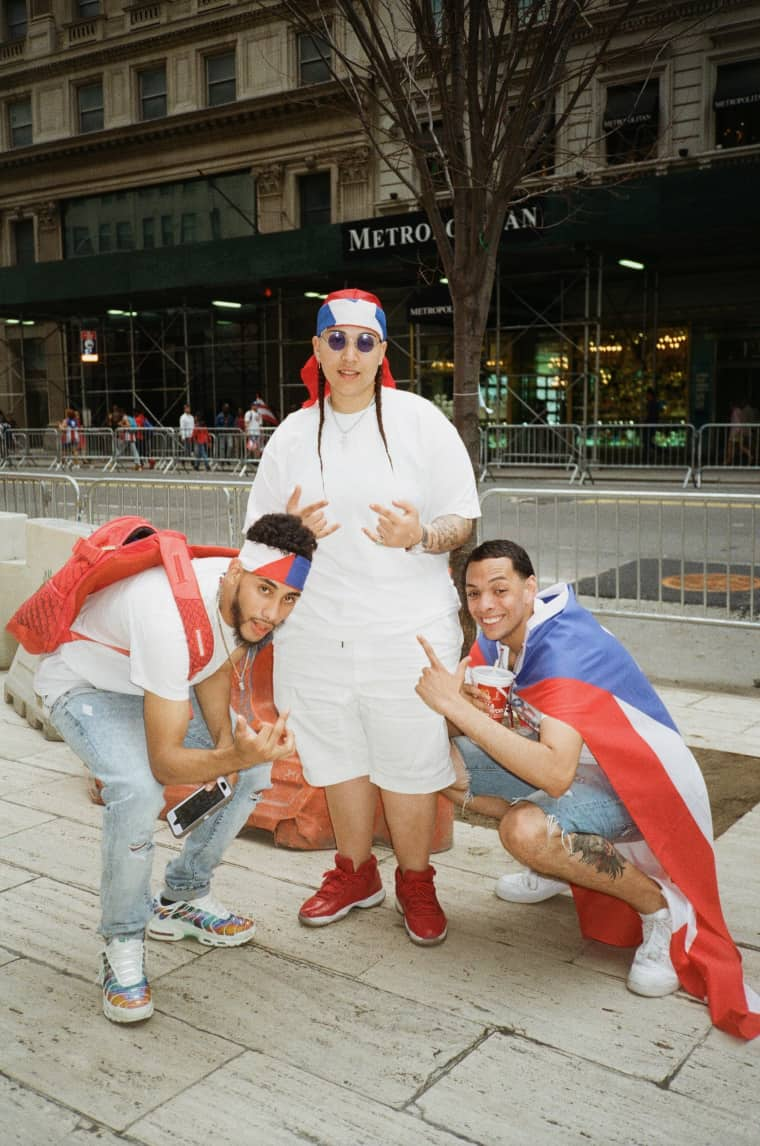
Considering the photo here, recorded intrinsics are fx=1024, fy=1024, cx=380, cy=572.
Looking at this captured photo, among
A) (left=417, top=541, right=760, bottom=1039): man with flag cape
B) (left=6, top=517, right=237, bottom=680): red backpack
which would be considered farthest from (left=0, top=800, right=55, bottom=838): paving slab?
(left=417, top=541, right=760, bottom=1039): man with flag cape

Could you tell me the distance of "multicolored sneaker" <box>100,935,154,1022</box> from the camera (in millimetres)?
2975

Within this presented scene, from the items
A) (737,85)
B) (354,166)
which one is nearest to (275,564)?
(737,85)

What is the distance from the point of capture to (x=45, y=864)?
13.4ft

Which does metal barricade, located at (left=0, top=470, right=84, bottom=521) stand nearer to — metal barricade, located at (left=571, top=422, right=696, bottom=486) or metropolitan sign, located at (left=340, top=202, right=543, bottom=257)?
metropolitan sign, located at (left=340, top=202, right=543, bottom=257)

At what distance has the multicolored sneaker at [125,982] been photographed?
2.97 metres

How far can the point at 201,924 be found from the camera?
3.49 metres

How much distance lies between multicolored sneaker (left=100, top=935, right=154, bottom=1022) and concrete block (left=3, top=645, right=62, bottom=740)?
276cm

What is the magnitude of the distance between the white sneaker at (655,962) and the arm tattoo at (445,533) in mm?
1322

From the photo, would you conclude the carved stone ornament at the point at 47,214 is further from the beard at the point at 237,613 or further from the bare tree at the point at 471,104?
the beard at the point at 237,613

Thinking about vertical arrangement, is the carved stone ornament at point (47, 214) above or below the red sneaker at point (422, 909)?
above

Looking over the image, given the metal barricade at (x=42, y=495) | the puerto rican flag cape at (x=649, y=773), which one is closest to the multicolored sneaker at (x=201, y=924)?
the puerto rican flag cape at (x=649, y=773)

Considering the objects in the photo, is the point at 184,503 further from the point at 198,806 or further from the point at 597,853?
the point at 597,853

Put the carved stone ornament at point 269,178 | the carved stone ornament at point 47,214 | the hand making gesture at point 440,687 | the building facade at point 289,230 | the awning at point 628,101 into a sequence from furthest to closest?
the carved stone ornament at point 47,214 < the carved stone ornament at point 269,178 < the awning at point 628,101 < the building facade at point 289,230 < the hand making gesture at point 440,687

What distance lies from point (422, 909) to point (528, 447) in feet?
61.7
